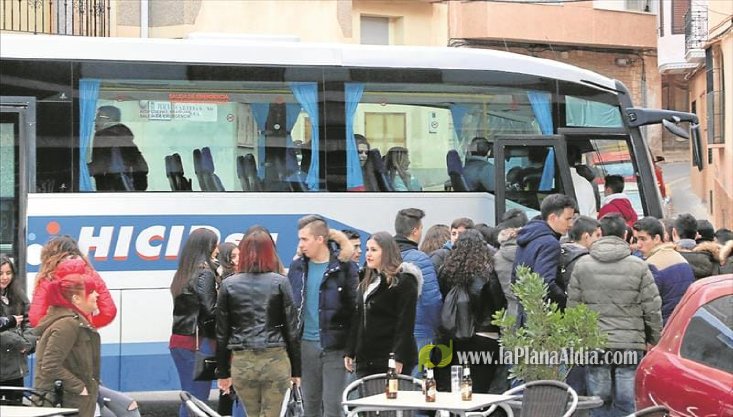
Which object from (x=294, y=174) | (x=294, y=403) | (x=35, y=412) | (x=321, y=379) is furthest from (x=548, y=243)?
(x=35, y=412)

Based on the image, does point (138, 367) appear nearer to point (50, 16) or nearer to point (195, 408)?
point (195, 408)

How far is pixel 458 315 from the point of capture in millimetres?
10422

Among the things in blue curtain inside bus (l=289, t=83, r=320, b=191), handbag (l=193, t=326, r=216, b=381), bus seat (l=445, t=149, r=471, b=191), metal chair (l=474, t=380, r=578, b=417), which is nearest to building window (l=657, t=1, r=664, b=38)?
bus seat (l=445, t=149, r=471, b=191)

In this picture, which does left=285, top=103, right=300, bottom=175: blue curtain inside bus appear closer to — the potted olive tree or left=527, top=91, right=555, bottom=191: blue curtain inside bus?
left=527, top=91, right=555, bottom=191: blue curtain inside bus

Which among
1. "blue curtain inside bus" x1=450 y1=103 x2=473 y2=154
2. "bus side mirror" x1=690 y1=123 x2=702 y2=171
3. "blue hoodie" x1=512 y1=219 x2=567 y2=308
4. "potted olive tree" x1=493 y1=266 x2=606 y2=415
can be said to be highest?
"blue curtain inside bus" x1=450 y1=103 x2=473 y2=154

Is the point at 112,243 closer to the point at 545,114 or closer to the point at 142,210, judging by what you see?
the point at 142,210

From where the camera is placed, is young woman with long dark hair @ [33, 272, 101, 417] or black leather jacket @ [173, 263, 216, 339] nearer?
young woman with long dark hair @ [33, 272, 101, 417]

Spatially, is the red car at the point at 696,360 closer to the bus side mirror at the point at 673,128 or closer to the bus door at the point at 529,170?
the bus door at the point at 529,170

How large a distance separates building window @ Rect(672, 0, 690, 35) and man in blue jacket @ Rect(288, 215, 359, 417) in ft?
89.4

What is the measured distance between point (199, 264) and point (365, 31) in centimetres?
2083

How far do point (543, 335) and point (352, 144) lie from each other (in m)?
4.52

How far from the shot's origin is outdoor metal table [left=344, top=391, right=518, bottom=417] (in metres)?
8.19

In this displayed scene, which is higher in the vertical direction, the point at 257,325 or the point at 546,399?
the point at 257,325

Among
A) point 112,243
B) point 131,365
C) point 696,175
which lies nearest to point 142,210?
point 112,243
